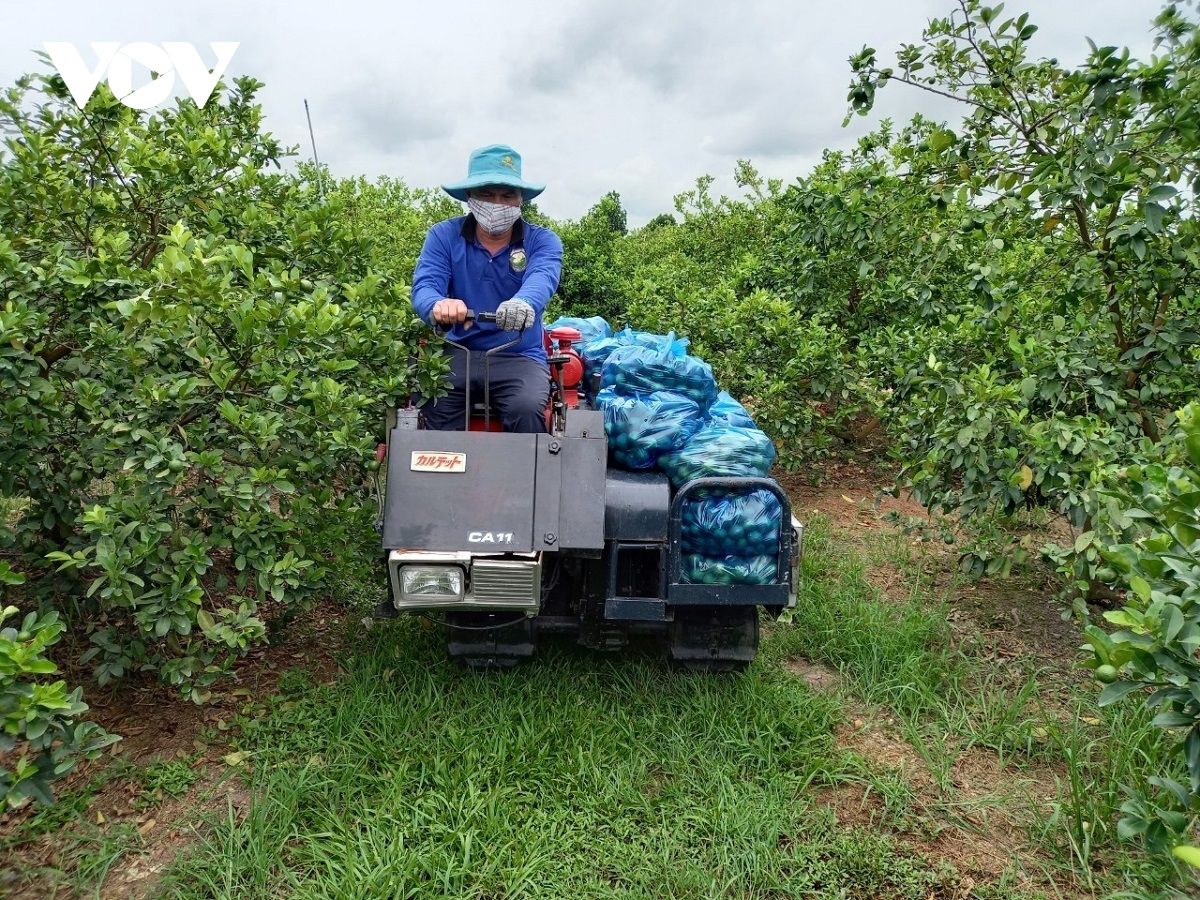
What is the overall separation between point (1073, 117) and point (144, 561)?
155 inches

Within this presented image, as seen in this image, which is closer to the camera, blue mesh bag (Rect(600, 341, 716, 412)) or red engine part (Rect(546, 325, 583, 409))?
→ blue mesh bag (Rect(600, 341, 716, 412))

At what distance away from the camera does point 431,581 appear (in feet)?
8.54

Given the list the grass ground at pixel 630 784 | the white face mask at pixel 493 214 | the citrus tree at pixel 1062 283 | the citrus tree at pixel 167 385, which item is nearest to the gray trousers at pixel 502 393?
the citrus tree at pixel 167 385

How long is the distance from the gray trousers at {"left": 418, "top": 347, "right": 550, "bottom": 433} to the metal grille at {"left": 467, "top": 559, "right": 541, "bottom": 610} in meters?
0.90

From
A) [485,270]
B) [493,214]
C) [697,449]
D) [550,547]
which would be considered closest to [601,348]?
[485,270]

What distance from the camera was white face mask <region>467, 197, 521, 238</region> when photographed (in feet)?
11.6

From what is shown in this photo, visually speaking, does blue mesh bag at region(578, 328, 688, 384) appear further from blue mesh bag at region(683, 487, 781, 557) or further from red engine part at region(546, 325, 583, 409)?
blue mesh bag at region(683, 487, 781, 557)

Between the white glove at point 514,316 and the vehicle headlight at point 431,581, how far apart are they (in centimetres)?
101

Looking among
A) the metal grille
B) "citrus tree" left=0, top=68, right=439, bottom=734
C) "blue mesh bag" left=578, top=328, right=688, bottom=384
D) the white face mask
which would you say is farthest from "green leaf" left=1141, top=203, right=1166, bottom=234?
"citrus tree" left=0, top=68, right=439, bottom=734

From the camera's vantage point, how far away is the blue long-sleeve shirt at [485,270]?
3.55 m

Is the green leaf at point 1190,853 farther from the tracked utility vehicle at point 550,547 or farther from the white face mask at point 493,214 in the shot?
the white face mask at point 493,214

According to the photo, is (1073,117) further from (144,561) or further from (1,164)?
(1,164)

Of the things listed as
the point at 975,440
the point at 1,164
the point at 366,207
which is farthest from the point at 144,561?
the point at 366,207

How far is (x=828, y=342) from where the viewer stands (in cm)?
577
